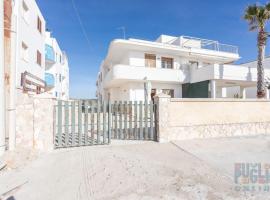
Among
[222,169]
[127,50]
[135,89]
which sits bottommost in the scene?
[222,169]

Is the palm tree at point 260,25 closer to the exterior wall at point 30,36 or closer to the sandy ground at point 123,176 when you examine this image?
the sandy ground at point 123,176

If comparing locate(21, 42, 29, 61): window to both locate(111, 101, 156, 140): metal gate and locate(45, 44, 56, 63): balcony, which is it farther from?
locate(45, 44, 56, 63): balcony

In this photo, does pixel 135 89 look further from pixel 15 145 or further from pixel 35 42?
pixel 15 145

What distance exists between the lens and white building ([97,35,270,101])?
14305mm

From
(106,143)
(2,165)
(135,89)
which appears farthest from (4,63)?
(135,89)

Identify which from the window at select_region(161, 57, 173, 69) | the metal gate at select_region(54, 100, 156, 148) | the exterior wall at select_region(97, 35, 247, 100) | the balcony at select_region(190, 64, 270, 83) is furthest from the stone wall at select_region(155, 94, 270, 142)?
the window at select_region(161, 57, 173, 69)

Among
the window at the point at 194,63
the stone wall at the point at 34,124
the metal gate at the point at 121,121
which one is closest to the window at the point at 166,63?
the window at the point at 194,63

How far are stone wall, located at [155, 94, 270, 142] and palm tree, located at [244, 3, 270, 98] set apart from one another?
3.92 metres

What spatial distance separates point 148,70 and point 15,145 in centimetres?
1128

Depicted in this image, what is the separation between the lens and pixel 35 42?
13.1m

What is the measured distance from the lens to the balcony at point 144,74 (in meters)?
14.0

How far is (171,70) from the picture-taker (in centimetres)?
1557

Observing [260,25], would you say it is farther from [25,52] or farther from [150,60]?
[25,52]

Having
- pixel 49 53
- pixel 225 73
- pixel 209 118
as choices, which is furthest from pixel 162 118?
pixel 49 53
